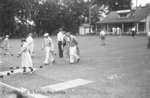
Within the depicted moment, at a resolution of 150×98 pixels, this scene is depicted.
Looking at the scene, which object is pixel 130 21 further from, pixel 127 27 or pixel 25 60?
pixel 25 60

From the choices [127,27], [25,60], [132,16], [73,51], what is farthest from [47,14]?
[25,60]

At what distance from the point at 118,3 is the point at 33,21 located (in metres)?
30.1

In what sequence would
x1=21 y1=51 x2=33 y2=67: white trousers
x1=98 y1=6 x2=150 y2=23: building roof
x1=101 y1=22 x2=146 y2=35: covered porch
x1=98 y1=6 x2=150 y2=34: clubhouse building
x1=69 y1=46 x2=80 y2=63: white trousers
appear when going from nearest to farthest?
1. x1=21 y1=51 x2=33 y2=67: white trousers
2. x1=69 y1=46 x2=80 y2=63: white trousers
3. x1=98 y1=6 x2=150 y2=34: clubhouse building
4. x1=101 y1=22 x2=146 y2=35: covered porch
5. x1=98 y1=6 x2=150 y2=23: building roof

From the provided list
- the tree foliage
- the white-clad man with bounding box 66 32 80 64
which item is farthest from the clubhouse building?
the white-clad man with bounding box 66 32 80 64

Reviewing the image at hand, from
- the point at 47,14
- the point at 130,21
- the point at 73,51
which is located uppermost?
the point at 47,14

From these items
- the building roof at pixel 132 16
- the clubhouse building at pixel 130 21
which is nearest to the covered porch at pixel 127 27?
the clubhouse building at pixel 130 21

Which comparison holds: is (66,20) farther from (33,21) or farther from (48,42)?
(48,42)

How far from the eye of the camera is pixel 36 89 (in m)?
7.37

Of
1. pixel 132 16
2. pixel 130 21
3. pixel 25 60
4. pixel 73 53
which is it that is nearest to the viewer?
pixel 25 60

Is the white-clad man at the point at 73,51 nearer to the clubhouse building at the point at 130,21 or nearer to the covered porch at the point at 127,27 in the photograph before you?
the covered porch at the point at 127,27

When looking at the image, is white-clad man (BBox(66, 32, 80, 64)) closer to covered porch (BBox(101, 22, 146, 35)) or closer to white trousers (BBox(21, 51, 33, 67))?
white trousers (BBox(21, 51, 33, 67))

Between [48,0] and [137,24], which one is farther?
[48,0]

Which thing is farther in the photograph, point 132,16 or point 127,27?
point 127,27

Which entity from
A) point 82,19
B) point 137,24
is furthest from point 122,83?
point 82,19
